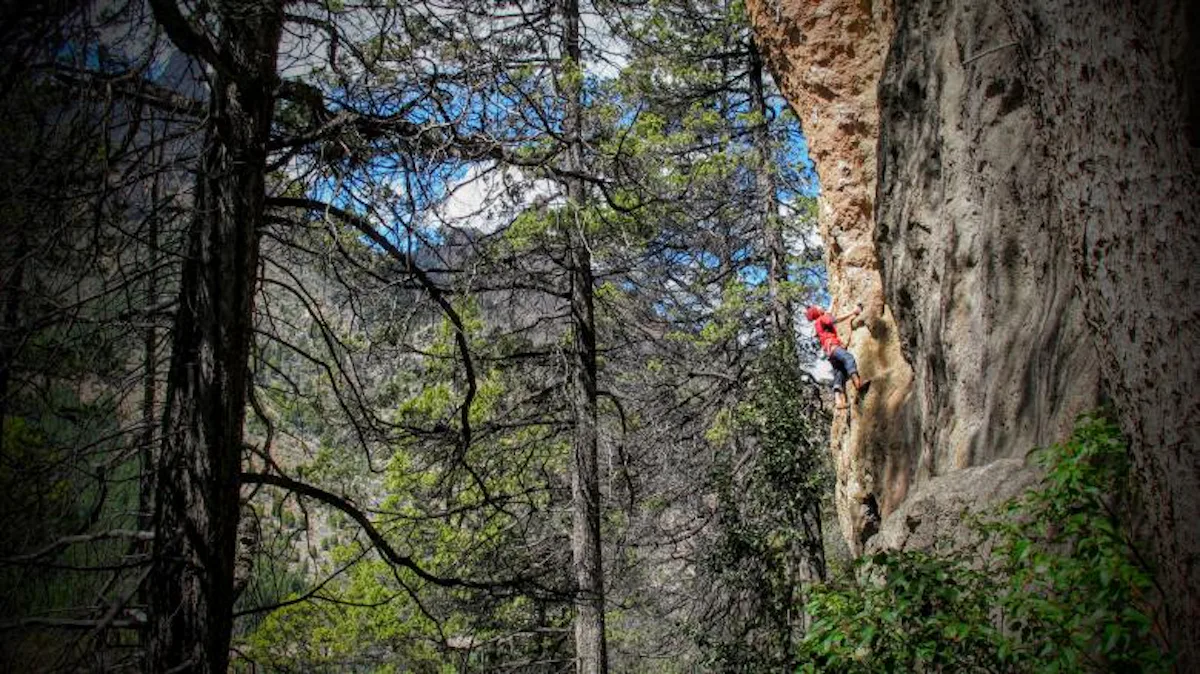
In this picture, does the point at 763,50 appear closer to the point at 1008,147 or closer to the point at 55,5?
the point at 1008,147

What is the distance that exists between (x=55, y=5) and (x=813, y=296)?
1451 cm

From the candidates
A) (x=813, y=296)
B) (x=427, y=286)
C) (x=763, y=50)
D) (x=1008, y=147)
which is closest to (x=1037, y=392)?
(x=1008, y=147)

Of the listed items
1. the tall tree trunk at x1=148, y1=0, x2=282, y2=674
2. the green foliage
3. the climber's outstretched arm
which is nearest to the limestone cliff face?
the climber's outstretched arm

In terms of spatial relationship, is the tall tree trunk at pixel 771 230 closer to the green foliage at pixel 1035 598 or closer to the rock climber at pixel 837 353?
the rock climber at pixel 837 353

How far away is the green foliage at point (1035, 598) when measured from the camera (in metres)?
3.87

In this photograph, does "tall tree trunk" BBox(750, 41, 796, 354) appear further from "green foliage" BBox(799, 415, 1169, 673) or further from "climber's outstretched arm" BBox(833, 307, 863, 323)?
"green foliage" BBox(799, 415, 1169, 673)

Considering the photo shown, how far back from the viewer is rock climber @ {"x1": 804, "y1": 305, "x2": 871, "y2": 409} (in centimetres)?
1038

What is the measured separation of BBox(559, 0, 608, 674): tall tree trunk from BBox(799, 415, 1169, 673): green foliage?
15.1ft

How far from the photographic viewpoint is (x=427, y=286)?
5160 millimetres

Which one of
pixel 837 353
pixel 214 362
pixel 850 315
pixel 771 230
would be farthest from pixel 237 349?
pixel 771 230

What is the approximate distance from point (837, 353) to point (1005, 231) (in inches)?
142

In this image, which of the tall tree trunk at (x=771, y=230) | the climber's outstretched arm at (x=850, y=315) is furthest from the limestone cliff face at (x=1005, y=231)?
the tall tree trunk at (x=771, y=230)

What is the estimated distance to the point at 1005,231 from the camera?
698 cm

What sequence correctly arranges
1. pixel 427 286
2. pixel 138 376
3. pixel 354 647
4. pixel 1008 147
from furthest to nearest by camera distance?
1. pixel 354 647
2. pixel 1008 147
3. pixel 427 286
4. pixel 138 376
